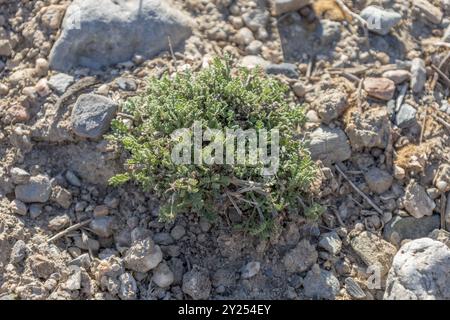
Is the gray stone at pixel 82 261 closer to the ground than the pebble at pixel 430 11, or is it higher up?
closer to the ground

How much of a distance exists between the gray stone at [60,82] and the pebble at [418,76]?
8.58 feet

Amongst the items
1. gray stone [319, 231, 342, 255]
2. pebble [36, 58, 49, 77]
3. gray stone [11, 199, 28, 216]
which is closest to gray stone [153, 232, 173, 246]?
gray stone [11, 199, 28, 216]

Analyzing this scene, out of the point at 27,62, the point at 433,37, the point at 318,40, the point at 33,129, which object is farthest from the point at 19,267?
the point at 433,37

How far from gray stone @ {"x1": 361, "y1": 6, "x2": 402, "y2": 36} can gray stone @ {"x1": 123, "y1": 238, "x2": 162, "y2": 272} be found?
2540 mm

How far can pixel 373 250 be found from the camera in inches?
176

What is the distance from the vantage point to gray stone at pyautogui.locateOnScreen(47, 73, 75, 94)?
4.74 metres

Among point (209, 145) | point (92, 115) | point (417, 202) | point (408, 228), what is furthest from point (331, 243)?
point (92, 115)

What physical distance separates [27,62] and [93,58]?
520 millimetres

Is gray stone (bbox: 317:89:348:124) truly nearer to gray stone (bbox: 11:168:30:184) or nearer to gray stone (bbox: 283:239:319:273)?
gray stone (bbox: 283:239:319:273)

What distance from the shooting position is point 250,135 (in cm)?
436

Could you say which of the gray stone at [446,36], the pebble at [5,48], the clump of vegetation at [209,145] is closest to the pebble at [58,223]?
the clump of vegetation at [209,145]

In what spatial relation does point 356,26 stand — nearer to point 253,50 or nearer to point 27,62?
point 253,50

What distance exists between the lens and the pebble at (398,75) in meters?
4.97

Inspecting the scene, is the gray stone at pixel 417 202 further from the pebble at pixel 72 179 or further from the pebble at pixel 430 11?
the pebble at pixel 72 179
